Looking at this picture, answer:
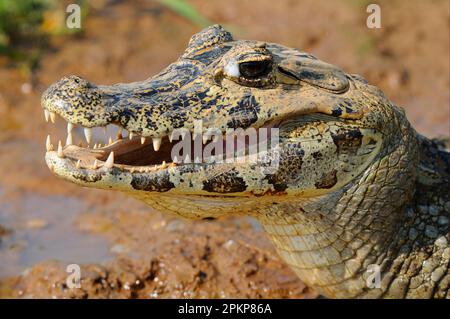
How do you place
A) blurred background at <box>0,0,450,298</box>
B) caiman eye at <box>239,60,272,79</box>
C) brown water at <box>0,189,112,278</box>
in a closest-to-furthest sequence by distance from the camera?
caiman eye at <box>239,60,272,79</box> < blurred background at <box>0,0,450,298</box> < brown water at <box>0,189,112,278</box>

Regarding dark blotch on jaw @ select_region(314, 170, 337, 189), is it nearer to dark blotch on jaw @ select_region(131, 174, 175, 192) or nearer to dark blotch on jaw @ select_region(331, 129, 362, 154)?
dark blotch on jaw @ select_region(331, 129, 362, 154)

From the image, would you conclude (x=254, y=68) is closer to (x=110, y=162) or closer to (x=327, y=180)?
(x=327, y=180)

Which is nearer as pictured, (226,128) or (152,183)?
(152,183)

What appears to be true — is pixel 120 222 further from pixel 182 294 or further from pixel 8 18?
pixel 8 18

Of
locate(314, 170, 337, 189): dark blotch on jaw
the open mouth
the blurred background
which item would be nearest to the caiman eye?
the open mouth

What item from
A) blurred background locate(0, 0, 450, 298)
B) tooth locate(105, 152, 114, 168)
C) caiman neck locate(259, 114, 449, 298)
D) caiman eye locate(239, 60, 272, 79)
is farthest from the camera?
blurred background locate(0, 0, 450, 298)

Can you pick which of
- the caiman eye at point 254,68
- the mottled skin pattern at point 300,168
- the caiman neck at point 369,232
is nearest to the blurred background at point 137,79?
the caiman neck at point 369,232

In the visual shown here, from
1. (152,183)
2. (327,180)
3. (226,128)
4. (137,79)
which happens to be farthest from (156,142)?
(137,79)
